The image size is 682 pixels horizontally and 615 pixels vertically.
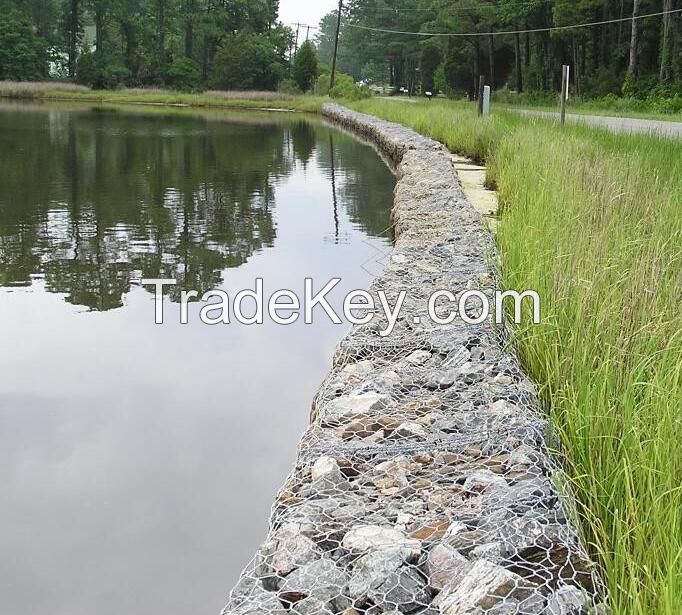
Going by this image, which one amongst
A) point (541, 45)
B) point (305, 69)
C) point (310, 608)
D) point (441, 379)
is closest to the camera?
point (310, 608)

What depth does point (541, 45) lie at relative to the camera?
39094 millimetres

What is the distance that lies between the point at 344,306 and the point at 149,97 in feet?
125

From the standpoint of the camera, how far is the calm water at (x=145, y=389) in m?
2.72

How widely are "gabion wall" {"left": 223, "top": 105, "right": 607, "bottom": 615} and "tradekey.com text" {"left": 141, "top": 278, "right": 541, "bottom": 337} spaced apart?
6.5 inches

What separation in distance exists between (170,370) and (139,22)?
50392 millimetres

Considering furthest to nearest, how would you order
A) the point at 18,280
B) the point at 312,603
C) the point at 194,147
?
the point at 194,147, the point at 18,280, the point at 312,603

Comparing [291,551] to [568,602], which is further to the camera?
[291,551]

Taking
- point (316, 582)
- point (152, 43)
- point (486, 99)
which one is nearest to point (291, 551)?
point (316, 582)

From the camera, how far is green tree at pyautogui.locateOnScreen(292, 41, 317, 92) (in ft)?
140

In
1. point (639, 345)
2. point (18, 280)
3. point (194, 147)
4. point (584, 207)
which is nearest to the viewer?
point (639, 345)

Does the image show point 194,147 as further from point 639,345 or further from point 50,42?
point 50,42

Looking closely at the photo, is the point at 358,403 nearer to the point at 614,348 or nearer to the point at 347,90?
the point at 614,348

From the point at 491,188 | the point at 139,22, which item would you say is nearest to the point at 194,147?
the point at 491,188

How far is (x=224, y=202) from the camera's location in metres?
10.6
